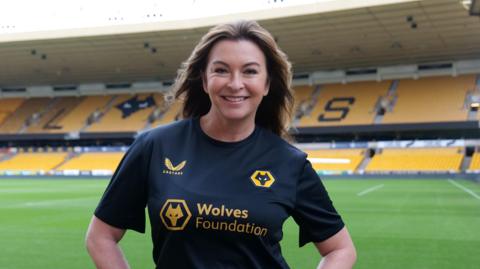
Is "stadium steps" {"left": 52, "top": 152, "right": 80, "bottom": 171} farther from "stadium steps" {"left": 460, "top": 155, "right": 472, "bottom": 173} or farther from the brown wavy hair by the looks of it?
the brown wavy hair

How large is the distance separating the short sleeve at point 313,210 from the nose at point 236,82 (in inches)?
14.4

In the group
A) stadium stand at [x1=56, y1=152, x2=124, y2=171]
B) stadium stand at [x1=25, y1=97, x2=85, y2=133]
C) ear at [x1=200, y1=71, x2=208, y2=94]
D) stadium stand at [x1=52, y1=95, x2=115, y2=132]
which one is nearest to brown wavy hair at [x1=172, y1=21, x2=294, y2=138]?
ear at [x1=200, y1=71, x2=208, y2=94]

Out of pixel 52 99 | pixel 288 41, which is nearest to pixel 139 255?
pixel 288 41

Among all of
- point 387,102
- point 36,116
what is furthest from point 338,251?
point 36,116

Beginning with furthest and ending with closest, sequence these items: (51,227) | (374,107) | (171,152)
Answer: (374,107) < (51,227) < (171,152)

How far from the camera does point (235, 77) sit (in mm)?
1934

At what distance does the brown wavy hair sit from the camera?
2047 mm

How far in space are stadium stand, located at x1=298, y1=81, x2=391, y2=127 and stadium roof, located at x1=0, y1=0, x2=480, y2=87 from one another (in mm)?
1788

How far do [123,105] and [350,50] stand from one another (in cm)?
2064

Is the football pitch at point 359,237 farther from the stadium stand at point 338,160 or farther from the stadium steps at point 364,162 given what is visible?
the stadium stand at point 338,160

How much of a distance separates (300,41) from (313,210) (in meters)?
32.5

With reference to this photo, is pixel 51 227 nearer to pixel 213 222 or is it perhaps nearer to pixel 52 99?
pixel 213 222

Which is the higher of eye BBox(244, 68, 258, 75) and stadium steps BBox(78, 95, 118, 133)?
eye BBox(244, 68, 258, 75)

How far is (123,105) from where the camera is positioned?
47.3m
